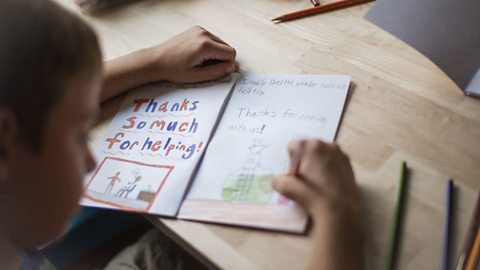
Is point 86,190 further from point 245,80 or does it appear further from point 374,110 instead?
point 374,110

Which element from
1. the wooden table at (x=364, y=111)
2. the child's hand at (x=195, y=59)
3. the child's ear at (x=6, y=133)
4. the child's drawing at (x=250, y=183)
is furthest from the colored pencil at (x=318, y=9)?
the child's ear at (x=6, y=133)

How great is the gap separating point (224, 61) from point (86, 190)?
285mm

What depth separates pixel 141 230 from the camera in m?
0.91

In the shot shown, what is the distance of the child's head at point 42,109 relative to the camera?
0.46 m

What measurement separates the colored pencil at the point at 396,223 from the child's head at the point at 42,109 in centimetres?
34

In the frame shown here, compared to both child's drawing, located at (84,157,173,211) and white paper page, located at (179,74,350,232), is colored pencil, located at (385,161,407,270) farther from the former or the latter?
child's drawing, located at (84,157,173,211)

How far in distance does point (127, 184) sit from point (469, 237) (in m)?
0.42

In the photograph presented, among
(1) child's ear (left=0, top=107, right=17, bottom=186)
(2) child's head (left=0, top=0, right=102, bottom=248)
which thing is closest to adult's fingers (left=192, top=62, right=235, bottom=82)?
(2) child's head (left=0, top=0, right=102, bottom=248)

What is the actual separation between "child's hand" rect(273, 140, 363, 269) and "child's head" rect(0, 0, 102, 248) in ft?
0.78

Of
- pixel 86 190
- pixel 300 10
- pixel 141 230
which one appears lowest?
pixel 141 230

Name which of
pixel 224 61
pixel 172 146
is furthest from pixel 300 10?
pixel 172 146

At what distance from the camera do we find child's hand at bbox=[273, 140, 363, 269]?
1.77 feet

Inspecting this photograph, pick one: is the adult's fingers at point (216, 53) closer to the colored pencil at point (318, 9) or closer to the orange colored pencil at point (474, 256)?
the colored pencil at point (318, 9)

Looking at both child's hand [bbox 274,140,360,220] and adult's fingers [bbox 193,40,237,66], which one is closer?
child's hand [bbox 274,140,360,220]
